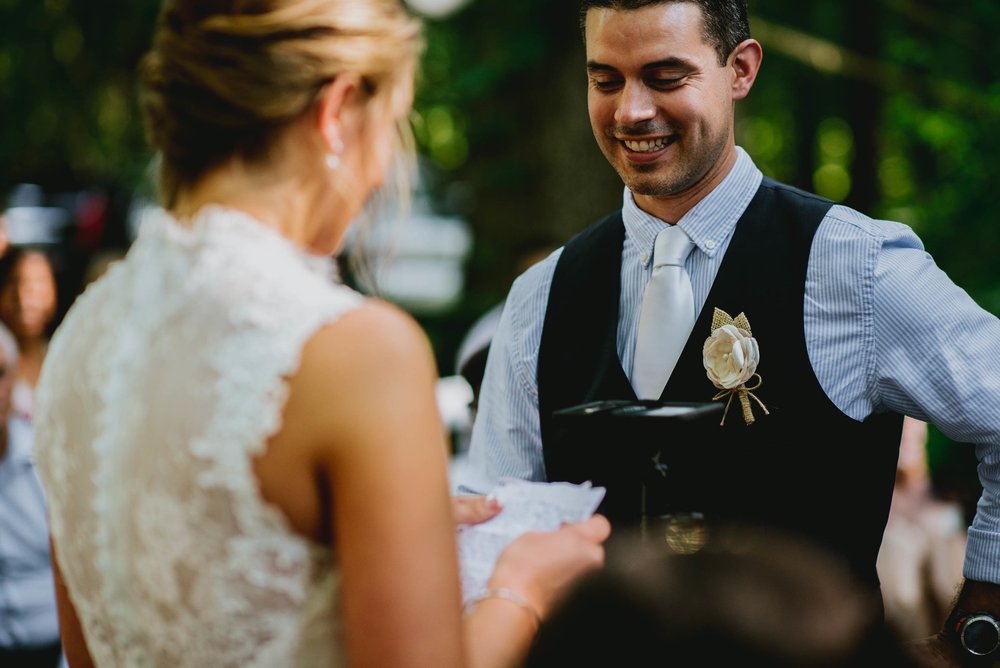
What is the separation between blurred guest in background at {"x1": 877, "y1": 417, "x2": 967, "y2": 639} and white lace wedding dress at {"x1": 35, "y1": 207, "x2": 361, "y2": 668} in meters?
4.02

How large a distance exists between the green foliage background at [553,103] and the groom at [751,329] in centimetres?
298

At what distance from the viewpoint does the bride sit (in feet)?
4.24

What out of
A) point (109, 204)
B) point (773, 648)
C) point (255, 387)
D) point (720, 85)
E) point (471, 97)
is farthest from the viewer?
point (109, 204)

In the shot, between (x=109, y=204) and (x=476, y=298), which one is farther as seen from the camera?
(x=109, y=204)

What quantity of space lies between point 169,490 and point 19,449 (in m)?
3.11

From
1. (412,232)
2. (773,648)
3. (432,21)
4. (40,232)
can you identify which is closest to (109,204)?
(40,232)

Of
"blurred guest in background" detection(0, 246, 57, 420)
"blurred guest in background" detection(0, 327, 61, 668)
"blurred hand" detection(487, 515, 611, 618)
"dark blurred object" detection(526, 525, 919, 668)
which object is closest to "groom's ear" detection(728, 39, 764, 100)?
"blurred hand" detection(487, 515, 611, 618)

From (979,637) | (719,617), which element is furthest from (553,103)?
(719,617)

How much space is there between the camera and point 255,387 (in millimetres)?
1324

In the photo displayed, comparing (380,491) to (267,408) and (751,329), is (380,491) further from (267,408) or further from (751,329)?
(751,329)

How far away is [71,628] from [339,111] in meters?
0.87

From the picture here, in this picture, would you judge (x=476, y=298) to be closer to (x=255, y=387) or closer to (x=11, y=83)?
(x=11, y=83)

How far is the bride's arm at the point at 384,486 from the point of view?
4.19 ft

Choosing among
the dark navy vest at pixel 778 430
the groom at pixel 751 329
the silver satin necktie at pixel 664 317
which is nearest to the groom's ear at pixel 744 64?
the groom at pixel 751 329
